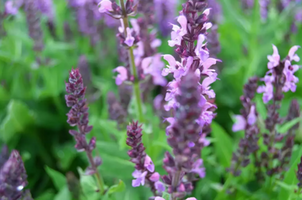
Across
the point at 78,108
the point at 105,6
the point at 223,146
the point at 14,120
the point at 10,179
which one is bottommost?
the point at 223,146

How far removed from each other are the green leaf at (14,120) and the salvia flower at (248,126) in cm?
173

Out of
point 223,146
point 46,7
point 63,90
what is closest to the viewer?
point 223,146

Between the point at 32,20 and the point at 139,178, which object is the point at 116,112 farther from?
the point at 32,20

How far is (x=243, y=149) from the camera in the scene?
1.79m

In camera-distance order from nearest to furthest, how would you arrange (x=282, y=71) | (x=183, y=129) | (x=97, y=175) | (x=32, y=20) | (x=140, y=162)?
(x=183, y=129) < (x=140, y=162) < (x=282, y=71) < (x=97, y=175) < (x=32, y=20)

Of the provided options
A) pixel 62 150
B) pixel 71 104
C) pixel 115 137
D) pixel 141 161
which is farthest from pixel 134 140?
pixel 62 150

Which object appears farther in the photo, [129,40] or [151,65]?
Answer: [151,65]

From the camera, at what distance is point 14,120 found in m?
2.63

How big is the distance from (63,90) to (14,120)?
606 millimetres

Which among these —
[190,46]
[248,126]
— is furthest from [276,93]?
[190,46]

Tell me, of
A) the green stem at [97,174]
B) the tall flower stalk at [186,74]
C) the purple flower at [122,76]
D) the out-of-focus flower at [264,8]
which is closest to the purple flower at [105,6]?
the purple flower at [122,76]

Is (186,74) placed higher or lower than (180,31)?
lower

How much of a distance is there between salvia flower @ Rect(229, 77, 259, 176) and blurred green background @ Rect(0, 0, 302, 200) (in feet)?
1.23

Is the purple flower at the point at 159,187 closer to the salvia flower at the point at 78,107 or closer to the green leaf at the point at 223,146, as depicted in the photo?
the salvia flower at the point at 78,107
